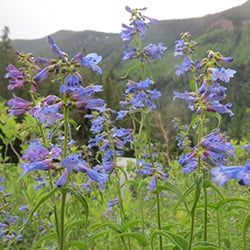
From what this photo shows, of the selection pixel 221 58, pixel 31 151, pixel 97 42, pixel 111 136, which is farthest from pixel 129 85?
pixel 97 42

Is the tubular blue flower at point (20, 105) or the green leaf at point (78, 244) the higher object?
the tubular blue flower at point (20, 105)

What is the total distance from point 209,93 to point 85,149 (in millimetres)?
2424

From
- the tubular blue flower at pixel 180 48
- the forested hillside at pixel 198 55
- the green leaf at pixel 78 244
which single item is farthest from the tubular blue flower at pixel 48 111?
the tubular blue flower at pixel 180 48

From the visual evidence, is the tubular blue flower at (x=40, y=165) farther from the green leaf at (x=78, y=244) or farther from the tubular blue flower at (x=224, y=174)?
the tubular blue flower at (x=224, y=174)

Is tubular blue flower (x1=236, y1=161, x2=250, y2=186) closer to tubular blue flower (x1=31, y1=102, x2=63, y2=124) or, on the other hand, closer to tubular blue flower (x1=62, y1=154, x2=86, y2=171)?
tubular blue flower (x1=62, y1=154, x2=86, y2=171)

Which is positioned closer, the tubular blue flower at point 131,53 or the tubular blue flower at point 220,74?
the tubular blue flower at point 220,74

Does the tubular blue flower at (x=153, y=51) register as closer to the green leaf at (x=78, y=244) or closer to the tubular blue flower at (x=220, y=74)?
the tubular blue flower at (x=220, y=74)

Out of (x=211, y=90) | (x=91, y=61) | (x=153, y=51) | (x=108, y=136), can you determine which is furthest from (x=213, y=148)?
(x=108, y=136)

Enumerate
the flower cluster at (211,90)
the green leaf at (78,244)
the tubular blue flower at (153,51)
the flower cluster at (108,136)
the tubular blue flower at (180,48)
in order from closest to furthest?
the green leaf at (78,244), the flower cluster at (211,90), the tubular blue flower at (180,48), the tubular blue flower at (153,51), the flower cluster at (108,136)

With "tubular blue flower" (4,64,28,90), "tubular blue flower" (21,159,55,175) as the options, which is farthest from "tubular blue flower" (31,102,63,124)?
"tubular blue flower" (4,64,28,90)

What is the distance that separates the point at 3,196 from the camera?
155 inches

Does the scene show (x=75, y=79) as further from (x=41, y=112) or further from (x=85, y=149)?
(x=85, y=149)

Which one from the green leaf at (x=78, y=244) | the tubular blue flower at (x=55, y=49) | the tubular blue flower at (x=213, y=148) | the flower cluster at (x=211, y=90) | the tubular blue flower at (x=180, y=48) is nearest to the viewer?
the tubular blue flower at (x=55, y=49)

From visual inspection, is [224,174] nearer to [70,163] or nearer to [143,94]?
[70,163]
